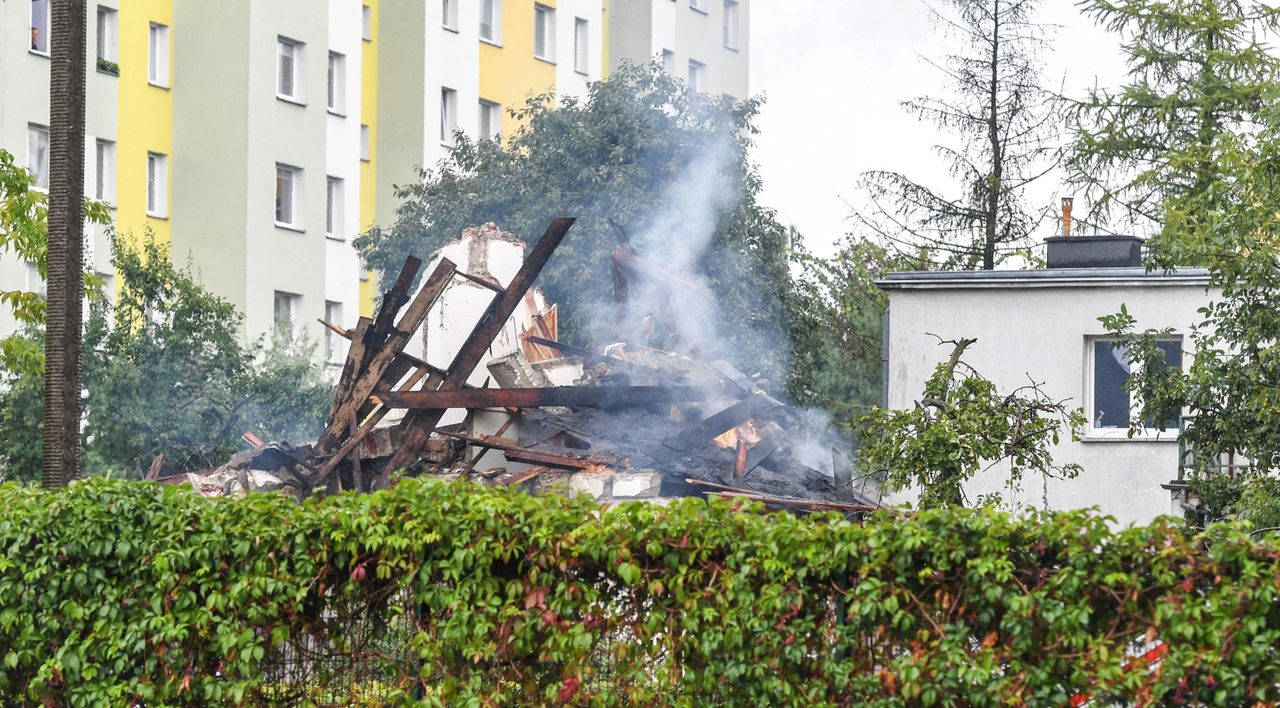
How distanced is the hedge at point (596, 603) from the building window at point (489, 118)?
3503 cm

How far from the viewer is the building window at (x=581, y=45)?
45.6 m

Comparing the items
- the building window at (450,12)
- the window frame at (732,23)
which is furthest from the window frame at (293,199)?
the window frame at (732,23)

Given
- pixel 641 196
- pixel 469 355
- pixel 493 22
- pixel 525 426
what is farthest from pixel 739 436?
pixel 493 22

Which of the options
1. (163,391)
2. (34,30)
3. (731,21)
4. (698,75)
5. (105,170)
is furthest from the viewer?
(731,21)

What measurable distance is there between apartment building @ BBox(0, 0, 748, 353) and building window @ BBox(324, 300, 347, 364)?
0.17 ft

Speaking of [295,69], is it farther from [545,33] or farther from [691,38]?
[691,38]

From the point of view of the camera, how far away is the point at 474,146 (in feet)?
109

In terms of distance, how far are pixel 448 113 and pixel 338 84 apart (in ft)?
12.9

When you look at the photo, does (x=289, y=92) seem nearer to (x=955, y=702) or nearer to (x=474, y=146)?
(x=474, y=146)

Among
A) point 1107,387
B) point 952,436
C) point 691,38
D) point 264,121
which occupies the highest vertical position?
point 691,38

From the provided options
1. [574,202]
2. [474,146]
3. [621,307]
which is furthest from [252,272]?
[621,307]

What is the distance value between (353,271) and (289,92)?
4.41m

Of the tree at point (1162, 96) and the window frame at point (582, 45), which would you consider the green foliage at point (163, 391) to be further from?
the window frame at point (582, 45)

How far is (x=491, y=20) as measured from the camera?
141 ft
